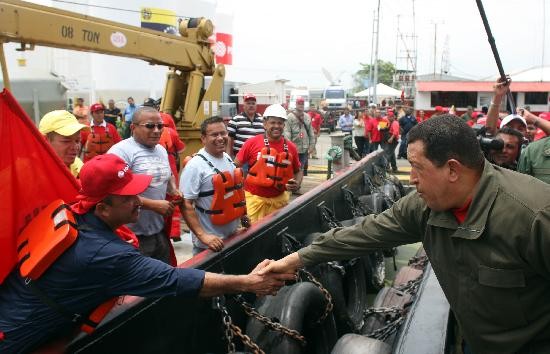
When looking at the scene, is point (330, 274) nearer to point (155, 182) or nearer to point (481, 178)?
point (155, 182)

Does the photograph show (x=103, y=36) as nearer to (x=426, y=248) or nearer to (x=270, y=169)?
(x=270, y=169)

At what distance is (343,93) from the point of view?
3838 centimetres

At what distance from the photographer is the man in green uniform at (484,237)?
Answer: 1.68 m

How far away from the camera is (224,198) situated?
3.66m

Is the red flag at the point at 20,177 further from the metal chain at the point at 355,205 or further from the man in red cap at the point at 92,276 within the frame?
the metal chain at the point at 355,205

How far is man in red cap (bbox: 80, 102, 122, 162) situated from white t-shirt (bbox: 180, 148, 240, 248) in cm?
416

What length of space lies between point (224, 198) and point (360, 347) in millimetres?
1504

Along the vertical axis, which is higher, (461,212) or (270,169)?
(461,212)

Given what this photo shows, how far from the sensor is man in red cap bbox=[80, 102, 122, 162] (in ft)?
24.1

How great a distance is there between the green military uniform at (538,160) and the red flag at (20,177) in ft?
10.9

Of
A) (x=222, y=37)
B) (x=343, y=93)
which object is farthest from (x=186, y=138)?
(x=343, y=93)

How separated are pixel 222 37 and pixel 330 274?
29917 millimetres

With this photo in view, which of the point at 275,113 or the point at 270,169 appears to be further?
the point at 275,113

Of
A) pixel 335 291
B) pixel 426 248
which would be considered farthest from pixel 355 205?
pixel 426 248
